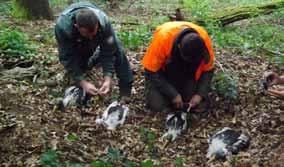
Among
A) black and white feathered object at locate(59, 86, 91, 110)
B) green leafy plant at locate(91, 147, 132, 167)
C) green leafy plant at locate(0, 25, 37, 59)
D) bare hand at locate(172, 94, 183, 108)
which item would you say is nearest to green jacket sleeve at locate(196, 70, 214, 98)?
bare hand at locate(172, 94, 183, 108)

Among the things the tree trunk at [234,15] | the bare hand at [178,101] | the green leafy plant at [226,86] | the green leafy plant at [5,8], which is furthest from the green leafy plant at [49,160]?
the green leafy plant at [5,8]

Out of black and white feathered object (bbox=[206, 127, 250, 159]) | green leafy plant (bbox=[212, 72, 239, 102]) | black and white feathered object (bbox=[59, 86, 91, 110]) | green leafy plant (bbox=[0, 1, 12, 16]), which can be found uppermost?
green leafy plant (bbox=[0, 1, 12, 16])

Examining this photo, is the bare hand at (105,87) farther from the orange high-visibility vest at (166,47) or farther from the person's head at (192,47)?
the person's head at (192,47)

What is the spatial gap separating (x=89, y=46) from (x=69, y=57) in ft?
0.99

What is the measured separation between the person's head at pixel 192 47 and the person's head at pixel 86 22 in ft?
3.06

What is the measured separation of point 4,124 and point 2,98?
3.00 ft

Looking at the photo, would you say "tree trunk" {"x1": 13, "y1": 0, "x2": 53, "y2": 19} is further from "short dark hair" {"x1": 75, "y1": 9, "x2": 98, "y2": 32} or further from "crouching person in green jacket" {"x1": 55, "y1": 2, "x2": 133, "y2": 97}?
"short dark hair" {"x1": 75, "y1": 9, "x2": 98, "y2": 32}

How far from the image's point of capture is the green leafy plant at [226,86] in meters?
6.03

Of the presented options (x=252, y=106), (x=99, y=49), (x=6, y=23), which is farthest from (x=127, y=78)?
(x=6, y=23)

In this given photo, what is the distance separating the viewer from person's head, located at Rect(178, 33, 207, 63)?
5273 mm

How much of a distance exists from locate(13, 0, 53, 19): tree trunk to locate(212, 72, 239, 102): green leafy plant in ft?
16.9

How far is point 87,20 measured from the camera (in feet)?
17.5

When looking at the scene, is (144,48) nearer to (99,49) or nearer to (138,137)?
(99,49)

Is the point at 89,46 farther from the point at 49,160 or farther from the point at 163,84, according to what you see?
the point at 49,160
